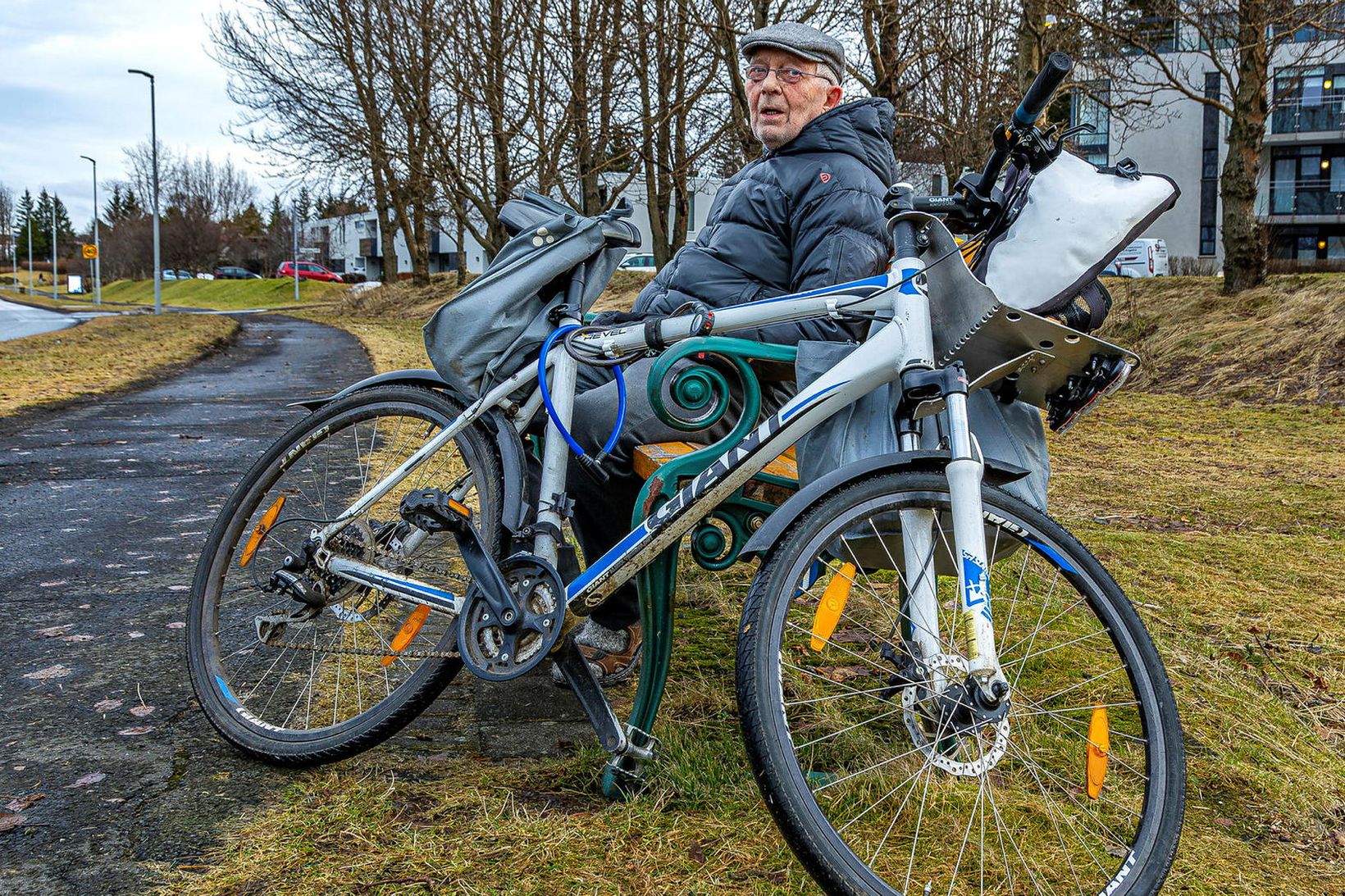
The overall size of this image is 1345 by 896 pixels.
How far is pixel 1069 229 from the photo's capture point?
2.24 m

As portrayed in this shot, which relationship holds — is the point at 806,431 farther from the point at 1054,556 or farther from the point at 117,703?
the point at 117,703

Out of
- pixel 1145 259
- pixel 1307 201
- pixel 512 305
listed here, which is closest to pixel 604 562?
pixel 512 305

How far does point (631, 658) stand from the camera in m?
3.44

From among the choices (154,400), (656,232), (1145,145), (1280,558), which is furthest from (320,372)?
(1145,145)

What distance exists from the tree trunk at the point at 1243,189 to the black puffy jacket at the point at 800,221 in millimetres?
16031

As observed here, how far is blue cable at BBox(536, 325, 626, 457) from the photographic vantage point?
2703 millimetres

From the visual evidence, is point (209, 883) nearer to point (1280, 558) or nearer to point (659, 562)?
point (659, 562)

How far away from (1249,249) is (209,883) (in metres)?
18.3

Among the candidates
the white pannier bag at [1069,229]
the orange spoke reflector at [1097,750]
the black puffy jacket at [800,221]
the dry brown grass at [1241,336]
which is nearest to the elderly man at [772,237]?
the black puffy jacket at [800,221]

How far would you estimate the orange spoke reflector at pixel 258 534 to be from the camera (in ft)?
10.2

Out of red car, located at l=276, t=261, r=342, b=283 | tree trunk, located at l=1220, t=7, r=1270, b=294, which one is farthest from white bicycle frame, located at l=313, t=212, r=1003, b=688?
red car, located at l=276, t=261, r=342, b=283

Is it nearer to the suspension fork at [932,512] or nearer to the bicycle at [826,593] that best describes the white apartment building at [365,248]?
the bicycle at [826,593]

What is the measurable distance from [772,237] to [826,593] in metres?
1.20

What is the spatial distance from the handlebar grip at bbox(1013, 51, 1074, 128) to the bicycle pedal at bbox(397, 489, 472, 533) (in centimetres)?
148
